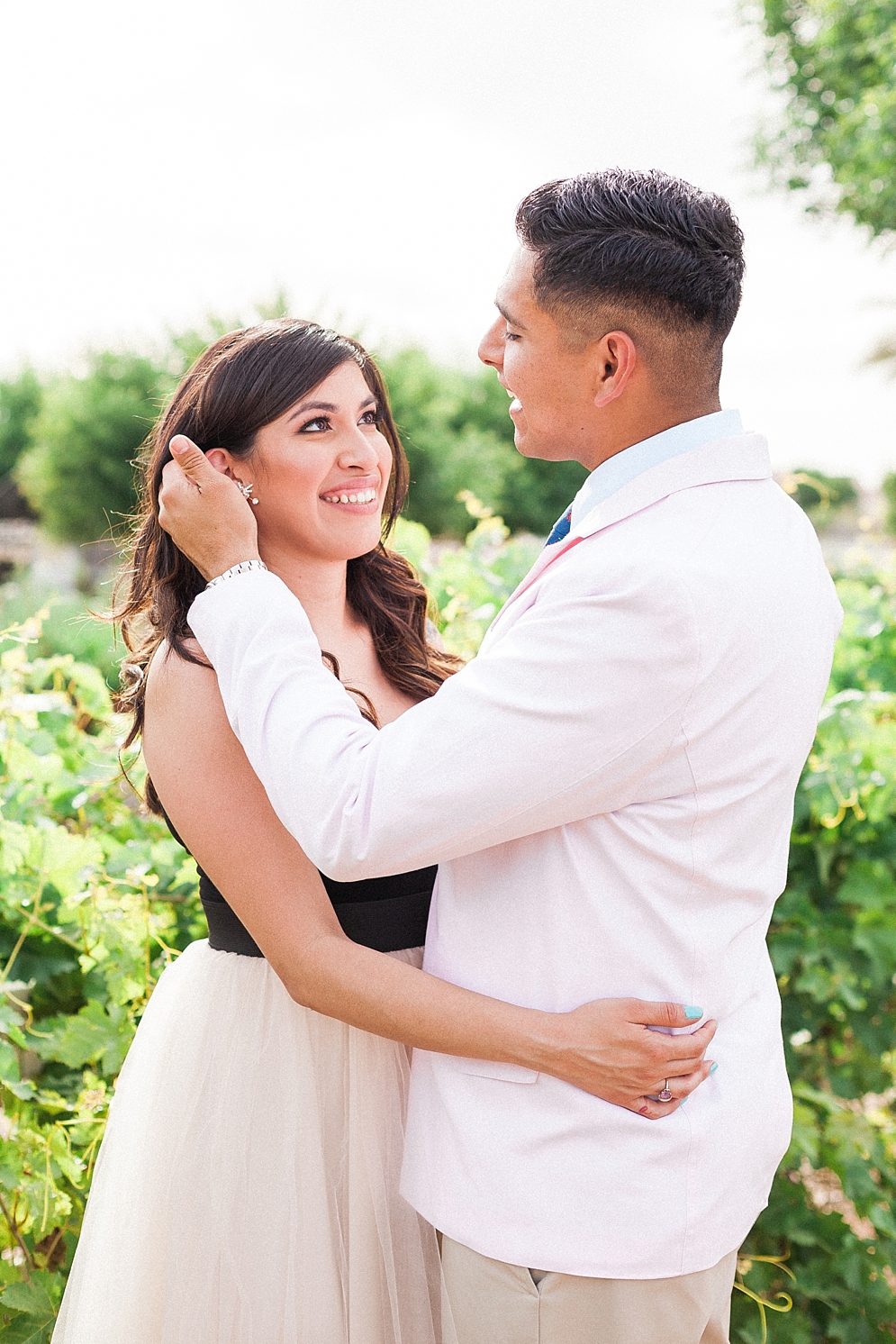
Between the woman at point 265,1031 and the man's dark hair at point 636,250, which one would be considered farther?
the woman at point 265,1031

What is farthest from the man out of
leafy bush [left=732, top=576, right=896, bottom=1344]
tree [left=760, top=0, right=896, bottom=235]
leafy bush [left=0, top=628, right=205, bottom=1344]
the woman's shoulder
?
tree [left=760, top=0, right=896, bottom=235]

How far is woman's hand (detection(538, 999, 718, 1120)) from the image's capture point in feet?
4.91

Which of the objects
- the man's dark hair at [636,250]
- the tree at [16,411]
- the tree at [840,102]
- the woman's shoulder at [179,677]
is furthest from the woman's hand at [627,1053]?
the tree at [16,411]

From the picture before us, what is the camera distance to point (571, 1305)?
5.06ft

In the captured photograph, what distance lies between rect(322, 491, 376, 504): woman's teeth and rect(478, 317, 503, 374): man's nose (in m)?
0.48

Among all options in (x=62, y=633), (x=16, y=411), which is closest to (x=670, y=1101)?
(x=62, y=633)

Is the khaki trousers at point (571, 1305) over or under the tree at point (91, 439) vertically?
under

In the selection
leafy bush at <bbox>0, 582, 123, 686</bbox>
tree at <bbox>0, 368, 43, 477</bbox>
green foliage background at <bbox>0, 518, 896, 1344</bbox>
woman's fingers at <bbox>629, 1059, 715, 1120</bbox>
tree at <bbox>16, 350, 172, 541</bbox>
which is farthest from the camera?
tree at <bbox>0, 368, 43, 477</bbox>

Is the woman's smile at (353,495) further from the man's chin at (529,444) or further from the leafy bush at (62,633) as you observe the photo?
the leafy bush at (62,633)

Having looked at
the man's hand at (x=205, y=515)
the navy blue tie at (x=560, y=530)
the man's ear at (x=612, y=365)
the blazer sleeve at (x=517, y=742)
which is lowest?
the blazer sleeve at (x=517, y=742)

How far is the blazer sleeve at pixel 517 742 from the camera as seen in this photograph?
4.63ft

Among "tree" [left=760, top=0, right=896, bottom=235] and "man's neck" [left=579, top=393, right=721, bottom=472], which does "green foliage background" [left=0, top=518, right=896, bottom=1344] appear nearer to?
"man's neck" [left=579, top=393, right=721, bottom=472]

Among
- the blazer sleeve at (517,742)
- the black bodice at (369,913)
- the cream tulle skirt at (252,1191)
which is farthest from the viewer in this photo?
the black bodice at (369,913)

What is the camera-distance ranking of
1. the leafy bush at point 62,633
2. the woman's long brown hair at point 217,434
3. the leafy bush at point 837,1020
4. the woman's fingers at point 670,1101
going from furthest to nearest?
the leafy bush at point 62,633, the leafy bush at point 837,1020, the woman's long brown hair at point 217,434, the woman's fingers at point 670,1101
